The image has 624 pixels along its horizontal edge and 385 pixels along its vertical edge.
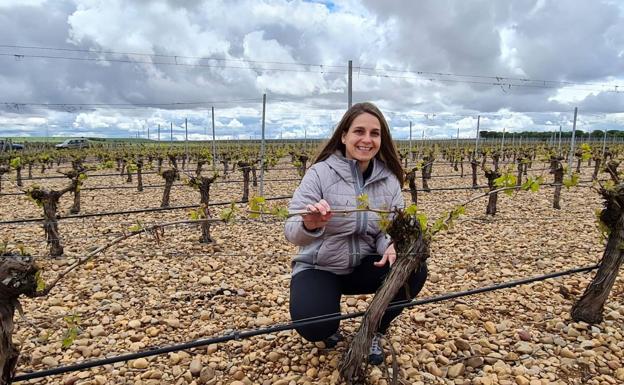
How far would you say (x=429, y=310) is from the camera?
3557 millimetres

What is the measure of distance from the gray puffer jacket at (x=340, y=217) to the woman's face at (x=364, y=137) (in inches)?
3.4

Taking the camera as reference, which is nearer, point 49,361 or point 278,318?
point 49,361

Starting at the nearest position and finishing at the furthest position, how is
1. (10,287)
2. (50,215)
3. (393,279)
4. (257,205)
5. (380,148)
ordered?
(10,287) < (257,205) < (393,279) < (380,148) < (50,215)

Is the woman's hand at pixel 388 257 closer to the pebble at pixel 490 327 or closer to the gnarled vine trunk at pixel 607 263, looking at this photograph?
the pebble at pixel 490 327

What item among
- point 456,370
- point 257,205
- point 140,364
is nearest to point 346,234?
point 257,205

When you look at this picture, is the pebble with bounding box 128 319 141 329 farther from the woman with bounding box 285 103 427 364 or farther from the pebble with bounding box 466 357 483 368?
the pebble with bounding box 466 357 483 368

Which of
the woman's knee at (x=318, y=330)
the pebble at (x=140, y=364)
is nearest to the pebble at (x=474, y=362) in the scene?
the woman's knee at (x=318, y=330)

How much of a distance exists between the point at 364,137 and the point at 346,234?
648mm

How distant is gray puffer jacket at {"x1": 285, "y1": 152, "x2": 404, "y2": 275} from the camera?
2.61m

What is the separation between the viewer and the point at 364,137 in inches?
104

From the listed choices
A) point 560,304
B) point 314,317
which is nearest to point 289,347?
point 314,317

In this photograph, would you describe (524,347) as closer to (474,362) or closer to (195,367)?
(474,362)

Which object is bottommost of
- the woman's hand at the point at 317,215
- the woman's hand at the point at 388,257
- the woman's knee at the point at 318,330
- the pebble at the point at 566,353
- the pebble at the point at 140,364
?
the pebble at the point at 140,364

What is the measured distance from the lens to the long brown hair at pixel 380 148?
2727 millimetres
